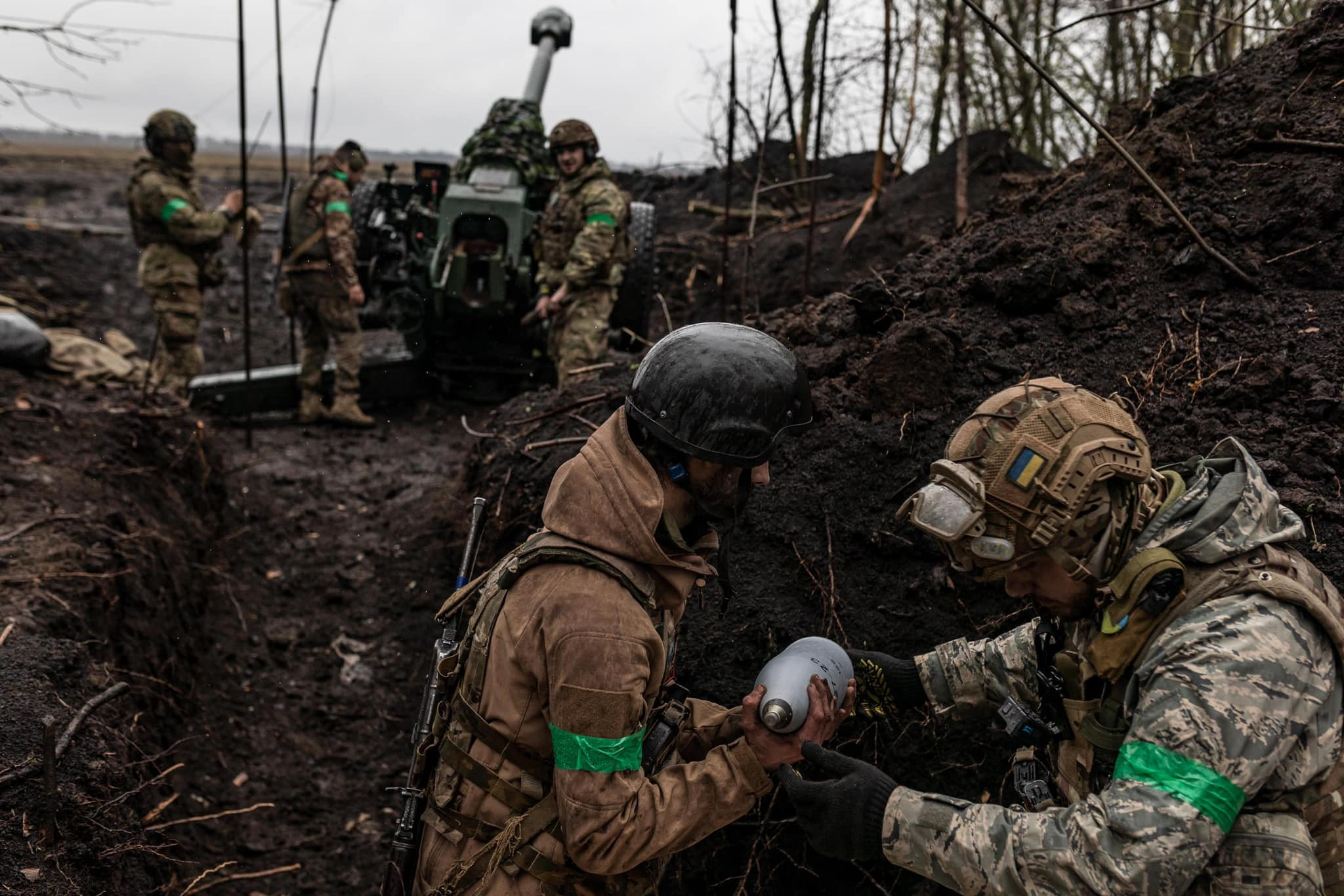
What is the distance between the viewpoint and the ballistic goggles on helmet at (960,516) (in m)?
2.04

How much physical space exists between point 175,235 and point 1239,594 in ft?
27.0

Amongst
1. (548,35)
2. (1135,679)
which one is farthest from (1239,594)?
(548,35)

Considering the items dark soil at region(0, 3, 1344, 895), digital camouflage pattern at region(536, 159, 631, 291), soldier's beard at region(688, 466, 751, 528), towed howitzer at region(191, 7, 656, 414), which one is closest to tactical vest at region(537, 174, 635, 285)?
digital camouflage pattern at region(536, 159, 631, 291)

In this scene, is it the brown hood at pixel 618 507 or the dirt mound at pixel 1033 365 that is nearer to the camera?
the brown hood at pixel 618 507

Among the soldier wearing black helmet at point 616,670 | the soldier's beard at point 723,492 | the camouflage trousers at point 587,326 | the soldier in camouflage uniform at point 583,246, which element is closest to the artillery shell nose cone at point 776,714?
the soldier wearing black helmet at point 616,670

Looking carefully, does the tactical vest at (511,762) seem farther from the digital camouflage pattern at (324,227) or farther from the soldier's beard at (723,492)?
the digital camouflage pattern at (324,227)

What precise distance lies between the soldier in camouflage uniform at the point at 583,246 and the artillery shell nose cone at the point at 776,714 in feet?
16.8

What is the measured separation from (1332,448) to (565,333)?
537 centimetres

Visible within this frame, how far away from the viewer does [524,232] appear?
862 centimetres

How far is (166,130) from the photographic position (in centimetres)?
755

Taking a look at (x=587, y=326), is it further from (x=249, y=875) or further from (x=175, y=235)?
(x=249, y=875)

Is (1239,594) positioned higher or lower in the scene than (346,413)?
higher

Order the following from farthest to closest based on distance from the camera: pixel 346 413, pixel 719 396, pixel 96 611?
pixel 346 413, pixel 96 611, pixel 719 396

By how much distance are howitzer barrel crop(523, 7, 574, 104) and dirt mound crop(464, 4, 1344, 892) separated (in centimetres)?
674
